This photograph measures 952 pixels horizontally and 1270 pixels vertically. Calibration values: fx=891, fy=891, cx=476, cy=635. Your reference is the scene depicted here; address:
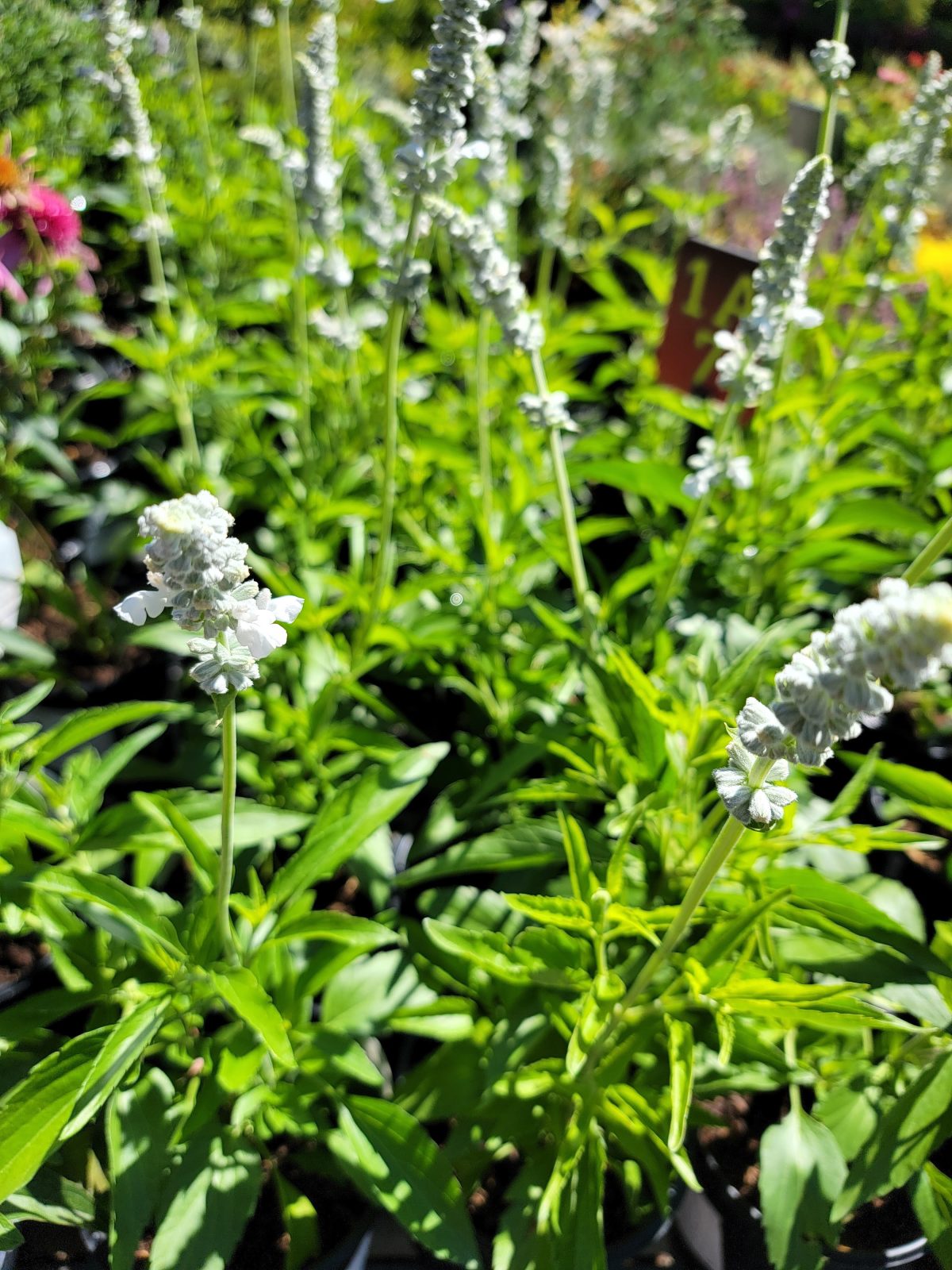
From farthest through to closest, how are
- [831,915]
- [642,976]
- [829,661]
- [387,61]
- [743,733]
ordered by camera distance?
[387,61]
[831,915]
[642,976]
[743,733]
[829,661]

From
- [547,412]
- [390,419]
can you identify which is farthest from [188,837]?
[547,412]

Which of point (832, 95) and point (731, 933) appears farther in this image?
point (832, 95)

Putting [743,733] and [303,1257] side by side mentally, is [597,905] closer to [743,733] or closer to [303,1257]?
[743,733]

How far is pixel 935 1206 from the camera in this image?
121cm

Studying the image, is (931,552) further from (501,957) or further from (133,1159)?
(133,1159)

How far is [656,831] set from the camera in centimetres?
140

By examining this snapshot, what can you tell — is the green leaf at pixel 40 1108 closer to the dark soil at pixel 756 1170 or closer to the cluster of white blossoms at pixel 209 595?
the cluster of white blossoms at pixel 209 595

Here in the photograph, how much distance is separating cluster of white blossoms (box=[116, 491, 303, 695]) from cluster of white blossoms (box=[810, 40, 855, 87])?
Answer: 1.38m

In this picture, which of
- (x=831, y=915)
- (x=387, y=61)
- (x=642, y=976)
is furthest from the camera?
(x=387, y=61)

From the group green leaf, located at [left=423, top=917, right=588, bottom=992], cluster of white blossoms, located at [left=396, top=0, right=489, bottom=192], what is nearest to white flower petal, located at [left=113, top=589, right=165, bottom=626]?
green leaf, located at [left=423, top=917, right=588, bottom=992]

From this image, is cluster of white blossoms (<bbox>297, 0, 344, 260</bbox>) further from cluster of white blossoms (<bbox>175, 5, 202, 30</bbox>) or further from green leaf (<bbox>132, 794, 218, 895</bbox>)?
green leaf (<bbox>132, 794, 218, 895</bbox>)

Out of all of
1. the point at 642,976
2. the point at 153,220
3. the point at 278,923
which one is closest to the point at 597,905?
the point at 642,976

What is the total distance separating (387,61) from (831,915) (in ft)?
18.5

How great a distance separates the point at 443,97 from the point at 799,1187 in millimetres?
1588
